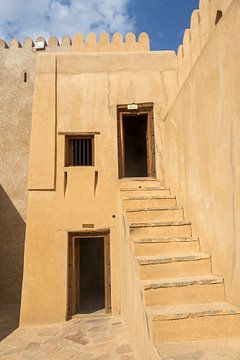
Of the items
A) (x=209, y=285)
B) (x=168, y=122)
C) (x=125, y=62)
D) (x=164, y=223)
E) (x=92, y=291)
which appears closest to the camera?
(x=209, y=285)

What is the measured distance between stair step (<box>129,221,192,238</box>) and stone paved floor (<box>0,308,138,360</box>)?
1796 millimetres

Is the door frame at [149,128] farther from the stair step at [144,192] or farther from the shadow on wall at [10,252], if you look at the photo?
the shadow on wall at [10,252]

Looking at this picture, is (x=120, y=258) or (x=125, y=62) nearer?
(x=120, y=258)

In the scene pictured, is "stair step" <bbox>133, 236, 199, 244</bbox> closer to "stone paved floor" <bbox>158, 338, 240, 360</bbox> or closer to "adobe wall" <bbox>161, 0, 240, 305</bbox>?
"adobe wall" <bbox>161, 0, 240, 305</bbox>

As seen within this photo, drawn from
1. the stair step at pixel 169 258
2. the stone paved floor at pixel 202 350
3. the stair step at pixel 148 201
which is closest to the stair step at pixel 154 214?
the stair step at pixel 148 201

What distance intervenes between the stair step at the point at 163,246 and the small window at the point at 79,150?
308 centimetres

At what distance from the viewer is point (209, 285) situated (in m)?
3.49

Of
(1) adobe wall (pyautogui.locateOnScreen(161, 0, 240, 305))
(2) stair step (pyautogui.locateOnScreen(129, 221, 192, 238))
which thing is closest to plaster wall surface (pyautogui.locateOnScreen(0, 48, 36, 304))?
(2) stair step (pyautogui.locateOnScreen(129, 221, 192, 238))

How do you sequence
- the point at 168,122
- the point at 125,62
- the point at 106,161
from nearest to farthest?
the point at 168,122 → the point at 106,161 → the point at 125,62

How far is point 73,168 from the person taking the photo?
662 centimetres

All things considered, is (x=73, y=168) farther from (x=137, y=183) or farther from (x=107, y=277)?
(x=107, y=277)

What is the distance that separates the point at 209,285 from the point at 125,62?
5664mm

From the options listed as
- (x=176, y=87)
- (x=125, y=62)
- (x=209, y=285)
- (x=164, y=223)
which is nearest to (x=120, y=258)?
(x=164, y=223)

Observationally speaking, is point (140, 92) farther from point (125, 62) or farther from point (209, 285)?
point (209, 285)
